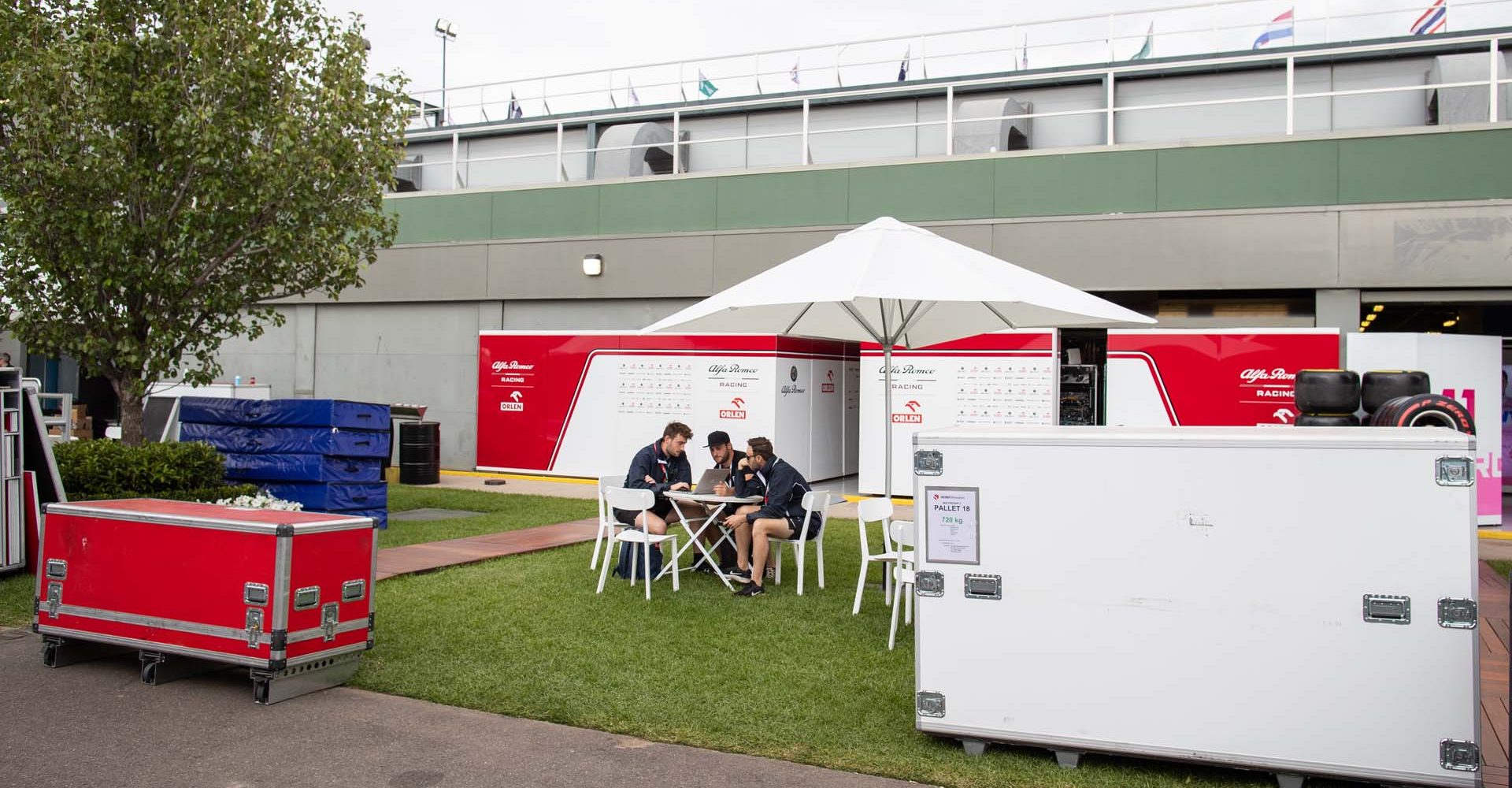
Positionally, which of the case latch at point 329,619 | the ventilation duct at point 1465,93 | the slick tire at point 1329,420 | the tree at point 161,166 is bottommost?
the case latch at point 329,619

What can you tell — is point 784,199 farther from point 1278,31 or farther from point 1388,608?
point 1388,608

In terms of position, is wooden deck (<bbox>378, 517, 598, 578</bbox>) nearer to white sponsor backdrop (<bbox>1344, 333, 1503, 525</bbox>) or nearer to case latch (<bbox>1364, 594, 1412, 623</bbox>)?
case latch (<bbox>1364, 594, 1412, 623</bbox>)

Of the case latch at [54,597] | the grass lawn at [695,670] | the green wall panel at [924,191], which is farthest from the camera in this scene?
the green wall panel at [924,191]

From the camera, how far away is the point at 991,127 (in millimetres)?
15930

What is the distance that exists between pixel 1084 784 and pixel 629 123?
1582cm

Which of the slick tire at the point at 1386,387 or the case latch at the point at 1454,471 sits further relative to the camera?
the slick tire at the point at 1386,387

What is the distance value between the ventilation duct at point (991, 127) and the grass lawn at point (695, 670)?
9.14 metres

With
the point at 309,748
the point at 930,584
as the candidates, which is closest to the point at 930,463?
the point at 930,584

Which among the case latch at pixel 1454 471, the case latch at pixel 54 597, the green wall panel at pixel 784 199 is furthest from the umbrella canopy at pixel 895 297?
the green wall panel at pixel 784 199

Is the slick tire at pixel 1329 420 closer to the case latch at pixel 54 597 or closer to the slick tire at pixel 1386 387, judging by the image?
the slick tire at pixel 1386 387

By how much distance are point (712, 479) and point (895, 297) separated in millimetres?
2855

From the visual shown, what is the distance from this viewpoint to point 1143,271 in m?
13.9

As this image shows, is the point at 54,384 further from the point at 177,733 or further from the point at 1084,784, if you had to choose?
the point at 1084,784

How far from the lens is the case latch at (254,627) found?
534cm
